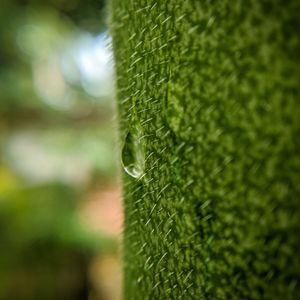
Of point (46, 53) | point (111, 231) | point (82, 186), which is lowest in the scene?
point (111, 231)

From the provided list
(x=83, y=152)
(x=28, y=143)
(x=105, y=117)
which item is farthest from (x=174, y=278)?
(x=105, y=117)

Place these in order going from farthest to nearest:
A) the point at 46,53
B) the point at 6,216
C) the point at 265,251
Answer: the point at 46,53 → the point at 6,216 → the point at 265,251

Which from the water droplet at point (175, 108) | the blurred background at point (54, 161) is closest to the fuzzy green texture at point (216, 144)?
the water droplet at point (175, 108)

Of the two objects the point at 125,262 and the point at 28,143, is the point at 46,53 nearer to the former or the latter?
the point at 28,143

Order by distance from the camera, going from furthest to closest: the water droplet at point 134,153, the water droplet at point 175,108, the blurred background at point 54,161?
the blurred background at point 54,161, the water droplet at point 134,153, the water droplet at point 175,108

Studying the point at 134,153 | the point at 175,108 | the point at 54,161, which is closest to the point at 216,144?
the point at 175,108

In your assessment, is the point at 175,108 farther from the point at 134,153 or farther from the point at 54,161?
the point at 54,161

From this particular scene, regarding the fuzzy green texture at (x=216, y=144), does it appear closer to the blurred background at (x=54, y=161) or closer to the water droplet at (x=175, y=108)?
the water droplet at (x=175, y=108)
